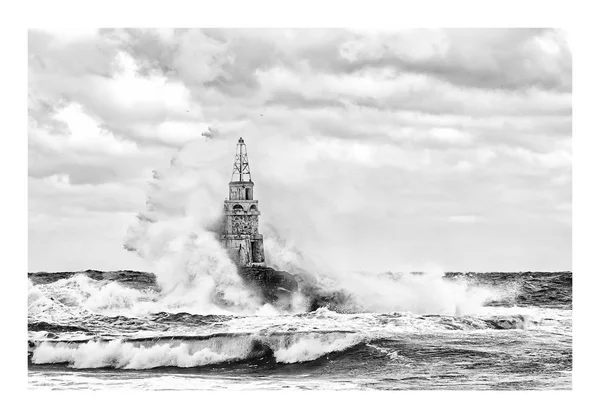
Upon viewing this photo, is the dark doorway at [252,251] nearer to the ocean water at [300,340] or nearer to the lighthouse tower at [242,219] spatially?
the lighthouse tower at [242,219]

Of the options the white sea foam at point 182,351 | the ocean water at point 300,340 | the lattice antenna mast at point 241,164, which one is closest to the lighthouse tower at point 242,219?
the lattice antenna mast at point 241,164

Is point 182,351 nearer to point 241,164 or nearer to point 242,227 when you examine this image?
point 242,227

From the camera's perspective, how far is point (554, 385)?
11117 mm

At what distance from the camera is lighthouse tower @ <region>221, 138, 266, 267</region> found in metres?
11.9

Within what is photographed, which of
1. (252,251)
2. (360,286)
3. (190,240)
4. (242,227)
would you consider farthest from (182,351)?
(360,286)

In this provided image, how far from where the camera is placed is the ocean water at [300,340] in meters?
11.2

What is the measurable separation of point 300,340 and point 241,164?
99.1 inches

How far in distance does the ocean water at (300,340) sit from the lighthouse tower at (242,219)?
800 mm

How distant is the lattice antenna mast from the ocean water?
181 cm

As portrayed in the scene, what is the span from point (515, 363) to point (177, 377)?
4461mm

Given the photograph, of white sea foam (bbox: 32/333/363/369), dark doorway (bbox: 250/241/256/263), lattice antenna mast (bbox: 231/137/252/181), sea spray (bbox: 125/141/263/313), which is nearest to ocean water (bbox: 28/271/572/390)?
white sea foam (bbox: 32/333/363/369)

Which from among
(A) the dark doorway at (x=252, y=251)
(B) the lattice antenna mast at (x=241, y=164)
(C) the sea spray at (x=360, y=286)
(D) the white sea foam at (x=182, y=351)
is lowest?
(D) the white sea foam at (x=182, y=351)

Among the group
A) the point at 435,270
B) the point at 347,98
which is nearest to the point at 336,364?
the point at 435,270

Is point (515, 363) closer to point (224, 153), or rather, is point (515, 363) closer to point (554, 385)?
point (554, 385)
